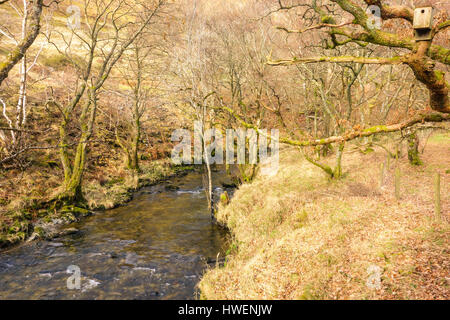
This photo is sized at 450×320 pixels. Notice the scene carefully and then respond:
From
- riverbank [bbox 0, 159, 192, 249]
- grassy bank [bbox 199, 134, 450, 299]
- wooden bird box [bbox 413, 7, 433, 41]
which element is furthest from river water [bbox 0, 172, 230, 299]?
wooden bird box [bbox 413, 7, 433, 41]

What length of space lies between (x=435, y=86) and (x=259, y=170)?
1371cm

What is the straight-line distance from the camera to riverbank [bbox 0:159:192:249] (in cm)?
1067

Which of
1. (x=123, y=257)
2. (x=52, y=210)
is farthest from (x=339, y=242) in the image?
(x=52, y=210)

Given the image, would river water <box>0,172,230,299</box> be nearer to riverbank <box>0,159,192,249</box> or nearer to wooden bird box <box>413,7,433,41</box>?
riverbank <box>0,159,192,249</box>

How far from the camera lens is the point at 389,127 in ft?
19.2

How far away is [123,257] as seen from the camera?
9680 millimetres

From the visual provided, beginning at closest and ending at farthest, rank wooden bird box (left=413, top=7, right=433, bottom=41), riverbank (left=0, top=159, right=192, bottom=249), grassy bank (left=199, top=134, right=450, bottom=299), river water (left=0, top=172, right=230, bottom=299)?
1. wooden bird box (left=413, top=7, right=433, bottom=41)
2. grassy bank (left=199, top=134, right=450, bottom=299)
3. river water (left=0, top=172, right=230, bottom=299)
4. riverbank (left=0, top=159, right=192, bottom=249)

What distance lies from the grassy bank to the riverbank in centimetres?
682

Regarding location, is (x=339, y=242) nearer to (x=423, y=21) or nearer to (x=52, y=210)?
(x=423, y=21)

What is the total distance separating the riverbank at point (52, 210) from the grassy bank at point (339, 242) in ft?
22.4

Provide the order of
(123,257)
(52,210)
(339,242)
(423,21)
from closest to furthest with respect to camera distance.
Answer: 1. (423,21)
2. (339,242)
3. (123,257)
4. (52,210)

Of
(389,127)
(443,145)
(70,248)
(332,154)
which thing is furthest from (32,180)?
(443,145)

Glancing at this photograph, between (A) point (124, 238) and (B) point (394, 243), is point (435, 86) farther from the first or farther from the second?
(A) point (124, 238)

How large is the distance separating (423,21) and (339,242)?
5851 millimetres
